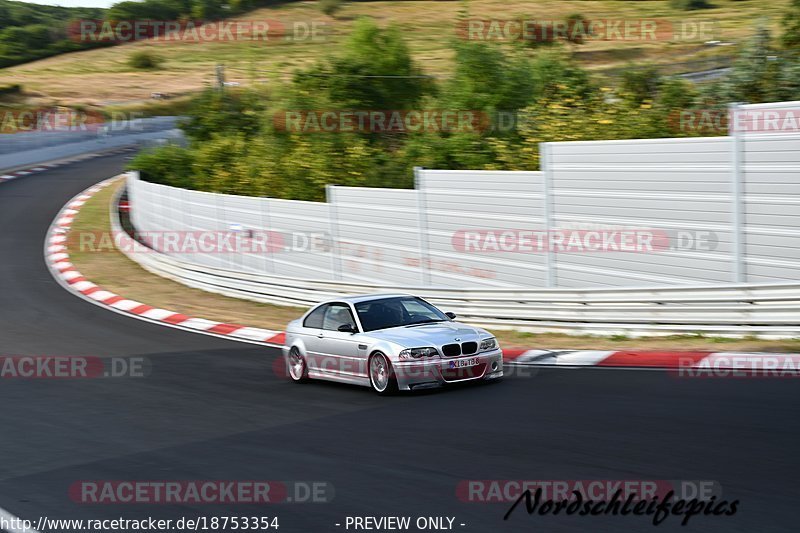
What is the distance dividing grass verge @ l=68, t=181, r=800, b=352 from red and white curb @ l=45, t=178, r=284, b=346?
11.9 inches

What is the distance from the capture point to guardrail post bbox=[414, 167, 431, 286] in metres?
19.4

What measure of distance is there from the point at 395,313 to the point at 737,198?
514 cm

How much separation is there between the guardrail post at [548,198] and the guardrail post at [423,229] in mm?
3131

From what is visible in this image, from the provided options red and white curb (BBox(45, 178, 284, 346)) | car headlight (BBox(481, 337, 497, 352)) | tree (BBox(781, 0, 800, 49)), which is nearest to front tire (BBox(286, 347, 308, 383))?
car headlight (BBox(481, 337, 497, 352))

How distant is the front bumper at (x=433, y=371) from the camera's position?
1211cm

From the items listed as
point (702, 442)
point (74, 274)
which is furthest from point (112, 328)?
point (702, 442)

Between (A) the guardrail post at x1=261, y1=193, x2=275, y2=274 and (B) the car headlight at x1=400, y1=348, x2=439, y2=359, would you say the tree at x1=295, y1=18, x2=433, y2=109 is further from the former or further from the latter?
(B) the car headlight at x1=400, y1=348, x2=439, y2=359

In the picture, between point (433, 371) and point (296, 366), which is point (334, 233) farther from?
point (433, 371)

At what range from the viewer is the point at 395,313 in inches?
535

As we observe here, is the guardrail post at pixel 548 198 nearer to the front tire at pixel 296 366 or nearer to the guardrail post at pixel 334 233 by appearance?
the front tire at pixel 296 366

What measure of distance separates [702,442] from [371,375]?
5262 mm

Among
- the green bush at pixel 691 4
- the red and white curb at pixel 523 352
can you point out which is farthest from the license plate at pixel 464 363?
the green bush at pixel 691 4

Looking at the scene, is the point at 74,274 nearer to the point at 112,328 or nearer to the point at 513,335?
the point at 112,328

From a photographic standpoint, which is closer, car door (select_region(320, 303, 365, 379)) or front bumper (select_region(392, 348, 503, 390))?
front bumper (select_region(392, 348, 503, 390))
